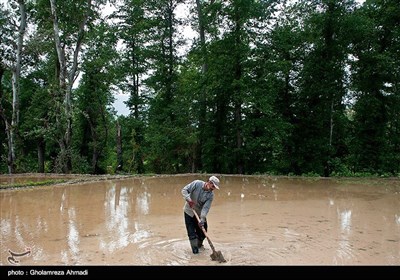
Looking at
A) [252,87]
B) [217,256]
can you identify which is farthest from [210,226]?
[252,87]

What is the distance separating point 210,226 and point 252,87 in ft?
38.5

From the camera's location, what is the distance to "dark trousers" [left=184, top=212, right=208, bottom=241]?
632 cm

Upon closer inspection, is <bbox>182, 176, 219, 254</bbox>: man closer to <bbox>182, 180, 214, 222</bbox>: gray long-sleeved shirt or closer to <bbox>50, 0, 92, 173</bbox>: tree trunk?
<bbox>182, 180, 214, 222</bbox>: gray long-sleeved shirt

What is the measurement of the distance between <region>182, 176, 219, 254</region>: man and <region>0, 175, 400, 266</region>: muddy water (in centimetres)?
27

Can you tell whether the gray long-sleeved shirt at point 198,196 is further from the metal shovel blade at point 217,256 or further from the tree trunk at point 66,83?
the tree trunk at point 66,83

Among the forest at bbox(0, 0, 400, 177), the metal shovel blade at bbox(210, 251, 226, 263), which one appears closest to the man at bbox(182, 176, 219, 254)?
the metal shovel blade at bbox(210, 251, 226, 263)

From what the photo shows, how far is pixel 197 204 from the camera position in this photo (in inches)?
256

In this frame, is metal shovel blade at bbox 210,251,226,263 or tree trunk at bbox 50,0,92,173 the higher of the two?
tree trunk at bbox 50,0,92,173

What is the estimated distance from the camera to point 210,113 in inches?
863

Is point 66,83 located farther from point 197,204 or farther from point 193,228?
point 193,228

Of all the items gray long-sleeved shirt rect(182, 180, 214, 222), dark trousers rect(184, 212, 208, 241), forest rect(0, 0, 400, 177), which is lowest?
dark trousers rect(184, 212, 208, 241)

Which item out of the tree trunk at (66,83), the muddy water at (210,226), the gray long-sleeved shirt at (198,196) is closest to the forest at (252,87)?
the tree trunk at (66,83)

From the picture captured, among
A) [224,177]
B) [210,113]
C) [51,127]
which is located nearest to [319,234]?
[224,177]

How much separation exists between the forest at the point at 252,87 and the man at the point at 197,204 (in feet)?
40.7
